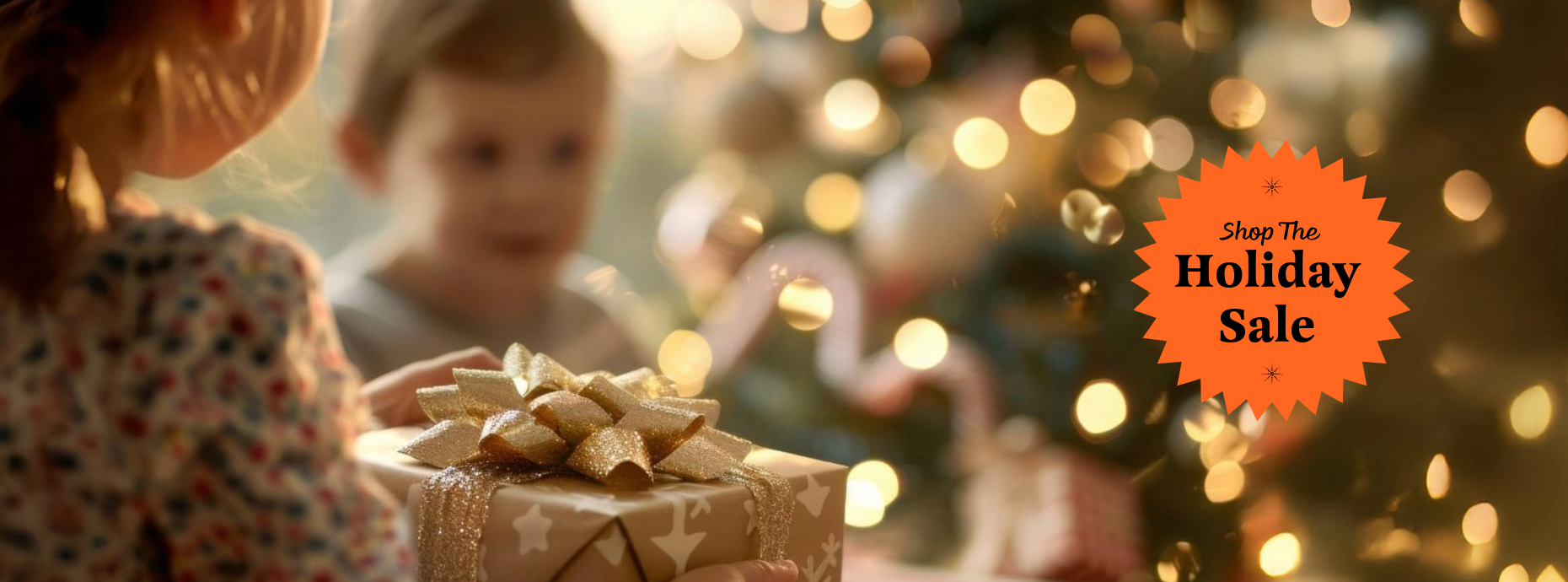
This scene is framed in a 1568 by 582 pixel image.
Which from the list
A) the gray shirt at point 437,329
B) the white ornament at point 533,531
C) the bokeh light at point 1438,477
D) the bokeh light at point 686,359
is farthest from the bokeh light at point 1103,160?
the white ornament at point 533,531

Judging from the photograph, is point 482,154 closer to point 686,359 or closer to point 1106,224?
point 686,359

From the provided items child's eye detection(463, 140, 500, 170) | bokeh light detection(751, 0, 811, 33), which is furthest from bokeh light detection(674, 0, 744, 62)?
child's eye detection(463, 140, 500, 170)

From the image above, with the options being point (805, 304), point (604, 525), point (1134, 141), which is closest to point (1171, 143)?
point (1134, 141)

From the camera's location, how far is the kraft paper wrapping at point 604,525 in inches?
25.0

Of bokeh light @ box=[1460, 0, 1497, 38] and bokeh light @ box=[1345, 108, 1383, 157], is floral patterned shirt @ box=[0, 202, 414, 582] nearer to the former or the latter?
bokeh light @ box=[1345, 108, 1383, 157]

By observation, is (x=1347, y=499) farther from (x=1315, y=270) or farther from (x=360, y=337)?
(x=360, y=337)

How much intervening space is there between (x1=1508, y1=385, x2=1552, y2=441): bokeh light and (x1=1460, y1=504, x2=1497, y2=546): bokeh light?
3.5 inches

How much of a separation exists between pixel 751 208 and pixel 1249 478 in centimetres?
65

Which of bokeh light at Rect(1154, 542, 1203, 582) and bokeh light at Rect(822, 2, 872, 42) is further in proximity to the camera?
bokeh light at Rect(822, 2, 872, 42)

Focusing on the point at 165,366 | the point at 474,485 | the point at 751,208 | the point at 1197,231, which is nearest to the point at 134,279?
the point at 165,366

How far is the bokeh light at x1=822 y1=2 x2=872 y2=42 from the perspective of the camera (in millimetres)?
1578

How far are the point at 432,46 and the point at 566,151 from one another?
0.21m

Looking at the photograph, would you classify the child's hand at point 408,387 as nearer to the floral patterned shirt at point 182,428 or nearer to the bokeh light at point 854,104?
the floral patterned shirt at point 182,428

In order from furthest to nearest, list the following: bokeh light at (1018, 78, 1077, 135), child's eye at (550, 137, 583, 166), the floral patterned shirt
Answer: child's eye at (550, 137, 583, 166) < bokeh light at (1018, 78, 1077, 135) < the floral patterned shirt
